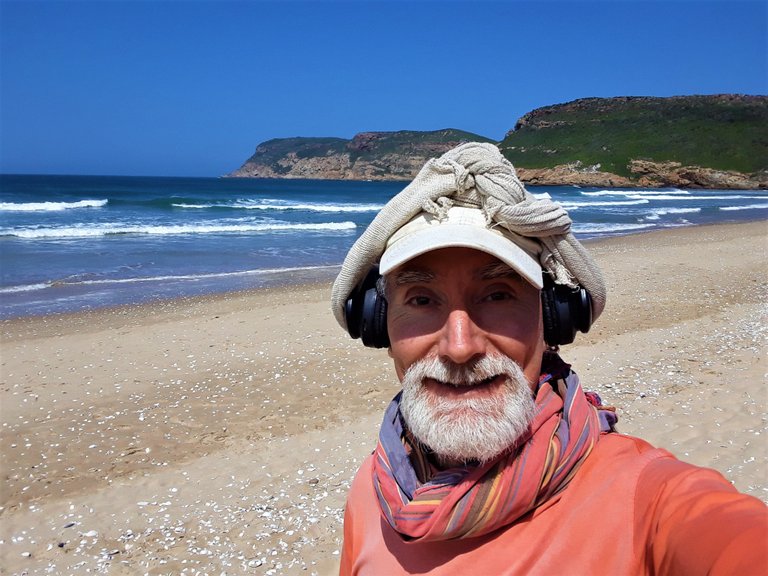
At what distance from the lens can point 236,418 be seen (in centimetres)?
645

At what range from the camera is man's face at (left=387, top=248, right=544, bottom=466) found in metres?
1.53

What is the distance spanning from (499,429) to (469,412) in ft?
0.39

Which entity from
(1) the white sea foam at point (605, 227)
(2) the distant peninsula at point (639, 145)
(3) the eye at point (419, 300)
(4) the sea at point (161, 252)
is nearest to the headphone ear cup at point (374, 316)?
(3) the eye at point (419, 300)

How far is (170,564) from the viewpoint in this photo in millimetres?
4086

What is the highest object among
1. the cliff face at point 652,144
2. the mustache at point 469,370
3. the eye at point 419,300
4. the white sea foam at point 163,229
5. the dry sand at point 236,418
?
the cliff face at point 652,144

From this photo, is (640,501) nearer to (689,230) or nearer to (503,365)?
(503,365)

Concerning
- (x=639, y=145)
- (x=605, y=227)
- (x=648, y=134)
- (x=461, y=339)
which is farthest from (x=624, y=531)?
(x=648, y=134)

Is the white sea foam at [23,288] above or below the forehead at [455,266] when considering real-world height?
below

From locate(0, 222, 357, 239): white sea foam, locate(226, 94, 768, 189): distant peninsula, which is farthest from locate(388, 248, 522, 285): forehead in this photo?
locate(226, 94, 768, 189): distant peninsula

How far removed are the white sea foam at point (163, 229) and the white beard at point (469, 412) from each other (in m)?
27.9

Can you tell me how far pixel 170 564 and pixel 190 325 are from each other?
267 inches

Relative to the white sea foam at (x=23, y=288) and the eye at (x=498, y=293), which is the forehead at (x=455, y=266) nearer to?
the eye at (x=498, y=293)

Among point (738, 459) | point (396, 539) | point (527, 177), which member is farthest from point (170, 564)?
point (527, 177)

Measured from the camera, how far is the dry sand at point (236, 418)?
4.40m
